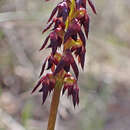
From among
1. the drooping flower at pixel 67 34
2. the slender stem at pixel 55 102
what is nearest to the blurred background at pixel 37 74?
the slender stem at pixel 55 102

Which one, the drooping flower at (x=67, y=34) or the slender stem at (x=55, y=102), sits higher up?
the drooping flower at (x=67, y=34)

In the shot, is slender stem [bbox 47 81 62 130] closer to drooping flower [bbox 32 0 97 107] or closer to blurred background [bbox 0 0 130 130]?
drooping flower [bbox 32 0 97 107]

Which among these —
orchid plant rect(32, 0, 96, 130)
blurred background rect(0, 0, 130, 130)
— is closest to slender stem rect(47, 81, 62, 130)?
orchid plant rect(32, 0, 96, 130)

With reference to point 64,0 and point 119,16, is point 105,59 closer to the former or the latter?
point 119,16

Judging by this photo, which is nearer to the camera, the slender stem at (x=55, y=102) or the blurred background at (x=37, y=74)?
the slender stem at (x=55, y=102)

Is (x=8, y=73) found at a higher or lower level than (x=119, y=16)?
lower

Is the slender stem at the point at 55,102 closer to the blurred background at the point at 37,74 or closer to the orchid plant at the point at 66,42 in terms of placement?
the orchid plant at the point at 66,42

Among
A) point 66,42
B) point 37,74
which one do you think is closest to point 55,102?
point 66,42

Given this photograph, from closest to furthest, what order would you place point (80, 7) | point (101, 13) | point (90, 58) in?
point (80, 7) → point (90, 58) → point (101, 13)

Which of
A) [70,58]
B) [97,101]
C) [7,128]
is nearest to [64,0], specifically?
[70,58]
